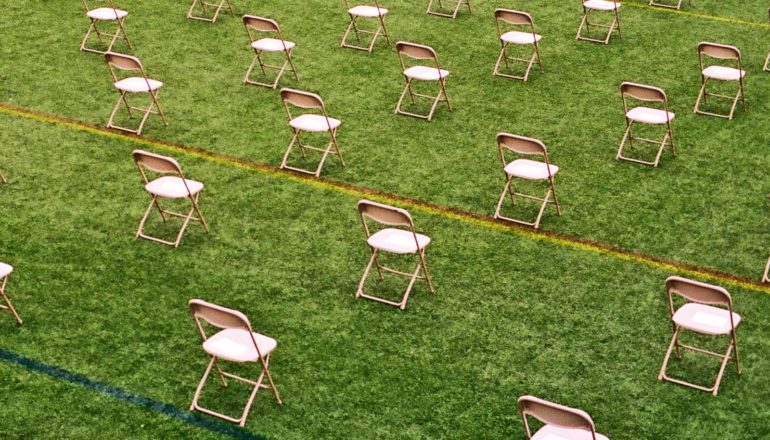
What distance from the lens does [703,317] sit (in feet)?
26.9

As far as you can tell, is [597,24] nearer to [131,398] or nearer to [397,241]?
[397,241]

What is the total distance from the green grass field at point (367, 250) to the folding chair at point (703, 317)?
0.43 ft

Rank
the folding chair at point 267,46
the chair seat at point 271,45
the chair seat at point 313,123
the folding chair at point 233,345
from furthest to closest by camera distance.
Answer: the chair seat at point 271,45 → the folding chair at point 267,46 → the chair seat at point 313,123 → the folding chair at point 233,345

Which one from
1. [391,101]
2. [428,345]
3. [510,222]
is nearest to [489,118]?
[391,101]

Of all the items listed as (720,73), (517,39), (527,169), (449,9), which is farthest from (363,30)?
(527,169)

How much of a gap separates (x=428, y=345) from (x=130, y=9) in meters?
9.06

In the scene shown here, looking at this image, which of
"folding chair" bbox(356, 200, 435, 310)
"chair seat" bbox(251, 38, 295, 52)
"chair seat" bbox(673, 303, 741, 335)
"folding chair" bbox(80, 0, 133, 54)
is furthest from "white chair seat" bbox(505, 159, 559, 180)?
"folding chair" bbox(80, 0, 133, 54)

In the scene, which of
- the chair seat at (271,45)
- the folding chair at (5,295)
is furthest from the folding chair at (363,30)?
the folding chair at (5,295)

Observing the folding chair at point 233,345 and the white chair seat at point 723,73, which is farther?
the white chair seat at point 723,73

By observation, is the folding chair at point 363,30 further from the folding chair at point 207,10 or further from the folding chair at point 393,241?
the folding chair at point 393,241

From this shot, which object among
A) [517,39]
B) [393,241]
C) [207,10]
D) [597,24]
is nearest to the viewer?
[393,241]

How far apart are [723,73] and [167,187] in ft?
21.3

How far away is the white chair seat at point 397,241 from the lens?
363 inches

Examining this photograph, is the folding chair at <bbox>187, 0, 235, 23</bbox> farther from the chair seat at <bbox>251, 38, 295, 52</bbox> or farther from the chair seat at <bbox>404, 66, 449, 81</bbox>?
the chair seat at <bbox>404, 66, 449, 81</bbox>
